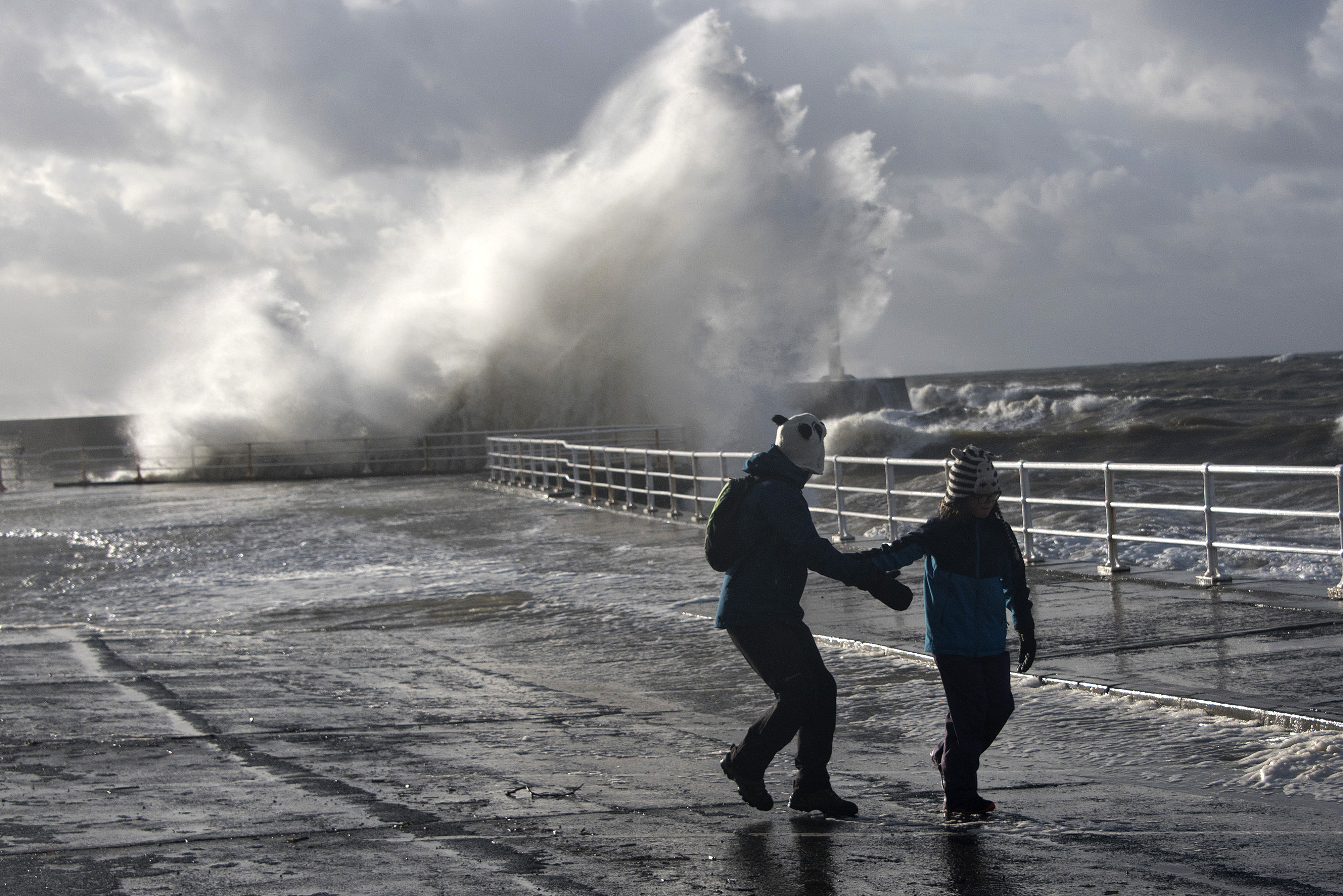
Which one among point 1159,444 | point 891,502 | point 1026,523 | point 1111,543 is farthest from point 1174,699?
point 1159,444

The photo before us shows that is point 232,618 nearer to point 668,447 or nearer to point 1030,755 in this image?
point 1030,755

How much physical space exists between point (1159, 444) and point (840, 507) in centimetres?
3407

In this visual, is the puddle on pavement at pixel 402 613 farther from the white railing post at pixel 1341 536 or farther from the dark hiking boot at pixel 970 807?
the dark hiking boot at pixel 970 807

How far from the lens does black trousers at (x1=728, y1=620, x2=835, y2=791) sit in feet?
15.0

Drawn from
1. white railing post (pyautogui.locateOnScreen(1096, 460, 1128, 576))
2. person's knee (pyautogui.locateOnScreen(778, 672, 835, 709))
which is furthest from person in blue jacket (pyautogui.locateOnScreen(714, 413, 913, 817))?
white railing post (pyautogui.locateOnScreen(1096, 460, 1128, 576))

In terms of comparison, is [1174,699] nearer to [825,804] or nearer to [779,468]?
[825,804]

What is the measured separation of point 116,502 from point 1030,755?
79.7ft

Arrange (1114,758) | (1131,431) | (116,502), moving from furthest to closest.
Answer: (1131,431) < (116,502) < (1114,758)

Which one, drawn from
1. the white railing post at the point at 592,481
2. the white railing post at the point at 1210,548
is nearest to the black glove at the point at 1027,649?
the white railing post at the point at 1210,548

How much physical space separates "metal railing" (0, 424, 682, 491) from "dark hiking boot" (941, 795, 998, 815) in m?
24.5

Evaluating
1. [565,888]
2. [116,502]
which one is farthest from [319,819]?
[116,502]

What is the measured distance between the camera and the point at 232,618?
10.8 metres

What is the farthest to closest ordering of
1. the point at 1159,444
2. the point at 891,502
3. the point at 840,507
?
the point at 1159,444 < the point at 840,507 < the point at 891,502

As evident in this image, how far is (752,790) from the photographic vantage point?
15.1ft
